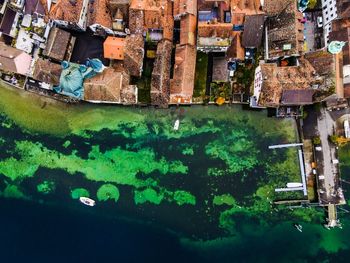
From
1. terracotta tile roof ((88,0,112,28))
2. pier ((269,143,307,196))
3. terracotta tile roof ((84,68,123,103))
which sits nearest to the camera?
terracotta tile roof ((84,68,123,103))

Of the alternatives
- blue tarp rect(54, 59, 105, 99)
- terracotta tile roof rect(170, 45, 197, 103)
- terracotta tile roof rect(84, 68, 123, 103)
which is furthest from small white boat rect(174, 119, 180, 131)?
blue tarp rect(54, 59, 105, 99)

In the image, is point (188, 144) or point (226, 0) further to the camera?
point (188, 144)

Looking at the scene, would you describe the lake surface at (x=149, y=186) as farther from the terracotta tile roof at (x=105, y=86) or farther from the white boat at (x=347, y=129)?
the terracotta tile roof at (x=105, y=86)

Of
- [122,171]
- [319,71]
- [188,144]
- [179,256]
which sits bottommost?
[179,256]

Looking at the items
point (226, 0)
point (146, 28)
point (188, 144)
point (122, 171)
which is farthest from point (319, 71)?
point (122, 171)

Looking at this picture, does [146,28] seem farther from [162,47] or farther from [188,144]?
[188,144]

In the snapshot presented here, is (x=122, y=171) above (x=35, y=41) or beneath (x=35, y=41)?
beneath

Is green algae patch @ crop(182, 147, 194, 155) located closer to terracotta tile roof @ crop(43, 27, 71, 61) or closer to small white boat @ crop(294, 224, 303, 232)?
small white boat @ crop(294, 224, 303, 232)

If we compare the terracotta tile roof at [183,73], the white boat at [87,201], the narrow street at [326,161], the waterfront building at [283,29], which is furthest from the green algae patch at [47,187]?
the narrow street at [326,161]
